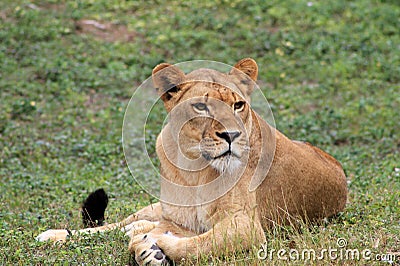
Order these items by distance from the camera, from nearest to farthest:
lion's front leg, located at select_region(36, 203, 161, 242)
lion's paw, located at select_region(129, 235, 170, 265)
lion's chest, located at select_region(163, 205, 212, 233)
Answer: lion's paw, located at select_region(129, 235, 170, 265)
lion's chest, located at select_region(163, 205, 212, 233)
lion's front leg, located at select_region(36, 203, 161, 242)

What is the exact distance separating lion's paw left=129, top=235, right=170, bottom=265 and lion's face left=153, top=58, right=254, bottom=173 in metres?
0.64

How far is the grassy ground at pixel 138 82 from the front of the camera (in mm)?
6977

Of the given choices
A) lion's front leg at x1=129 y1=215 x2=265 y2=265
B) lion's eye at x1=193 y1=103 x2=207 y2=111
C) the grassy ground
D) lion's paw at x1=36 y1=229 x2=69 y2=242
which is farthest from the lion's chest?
lion's paw at x1=36 y1=229 x2=69 y2=242

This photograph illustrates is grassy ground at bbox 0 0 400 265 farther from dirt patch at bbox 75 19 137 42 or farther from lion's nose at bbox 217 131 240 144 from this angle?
lion's nose at bbox 217 131 240 144

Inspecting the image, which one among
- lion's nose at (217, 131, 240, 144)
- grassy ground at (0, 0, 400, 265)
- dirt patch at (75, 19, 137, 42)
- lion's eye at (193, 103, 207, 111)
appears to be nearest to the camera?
lion's nose at (217, 131, 240, 144)

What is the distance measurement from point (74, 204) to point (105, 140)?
2443mm

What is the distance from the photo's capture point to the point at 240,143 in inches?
197

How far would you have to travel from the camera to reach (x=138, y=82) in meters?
11.7

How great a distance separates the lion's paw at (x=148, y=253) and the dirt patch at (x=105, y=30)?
25.8ft

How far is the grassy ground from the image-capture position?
6977 millimetres

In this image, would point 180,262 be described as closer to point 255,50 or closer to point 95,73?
point 95,73

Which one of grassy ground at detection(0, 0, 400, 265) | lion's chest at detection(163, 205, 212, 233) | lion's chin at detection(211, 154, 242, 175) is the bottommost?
grassy ground at detection(0, 0, 400, 265)

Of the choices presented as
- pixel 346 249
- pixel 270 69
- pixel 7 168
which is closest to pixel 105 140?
pixel 7 168

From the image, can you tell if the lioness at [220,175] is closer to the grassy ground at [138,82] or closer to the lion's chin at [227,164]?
the lion's chin at [227,164]
